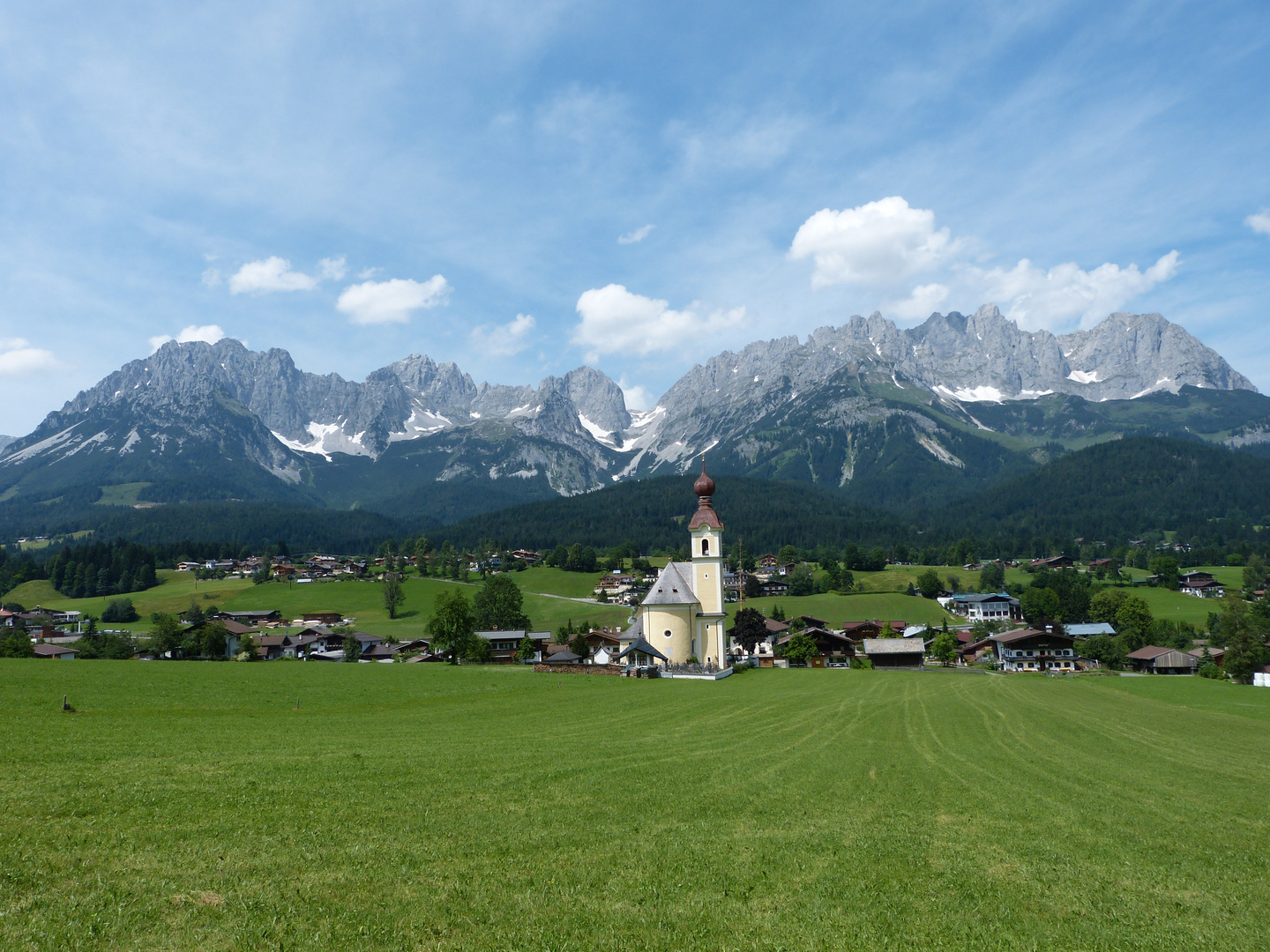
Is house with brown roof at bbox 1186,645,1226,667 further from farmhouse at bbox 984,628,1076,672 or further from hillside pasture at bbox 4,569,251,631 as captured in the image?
hillside pasture at bbox 4,569,251,631

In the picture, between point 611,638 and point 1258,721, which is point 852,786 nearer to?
point 1258,721

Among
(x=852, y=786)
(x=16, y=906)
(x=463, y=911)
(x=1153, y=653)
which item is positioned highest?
(x=16, y=906)

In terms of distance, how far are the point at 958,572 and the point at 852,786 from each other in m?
190

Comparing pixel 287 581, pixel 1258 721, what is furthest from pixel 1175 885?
pixel 287 581

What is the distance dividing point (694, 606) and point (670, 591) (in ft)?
9.96

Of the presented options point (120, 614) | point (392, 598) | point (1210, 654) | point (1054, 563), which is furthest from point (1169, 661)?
point (120, 614)

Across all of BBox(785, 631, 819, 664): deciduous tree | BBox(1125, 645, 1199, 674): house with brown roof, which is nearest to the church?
BBox(785, 631, 819, 664): deciduous tree

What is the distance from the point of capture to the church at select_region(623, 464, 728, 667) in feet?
221

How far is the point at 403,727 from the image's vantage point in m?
27.8

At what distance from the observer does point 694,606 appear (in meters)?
69.8

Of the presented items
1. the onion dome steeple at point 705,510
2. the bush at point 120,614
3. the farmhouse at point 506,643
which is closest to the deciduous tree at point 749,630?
the farmhouse at point 506,643

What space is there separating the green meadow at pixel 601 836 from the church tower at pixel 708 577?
4009 cm

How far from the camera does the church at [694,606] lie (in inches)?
2653

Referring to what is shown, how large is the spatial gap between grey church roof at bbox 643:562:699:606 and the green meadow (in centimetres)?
3663
